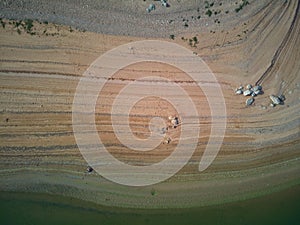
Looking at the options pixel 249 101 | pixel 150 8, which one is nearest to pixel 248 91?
pixel 249 101

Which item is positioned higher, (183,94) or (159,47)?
(159,47)

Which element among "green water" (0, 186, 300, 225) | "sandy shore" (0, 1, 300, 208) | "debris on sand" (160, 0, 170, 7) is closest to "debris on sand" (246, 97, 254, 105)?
"sandy shore" (0, 1, 300, 208)

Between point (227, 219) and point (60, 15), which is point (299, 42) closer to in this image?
point (227, 219)

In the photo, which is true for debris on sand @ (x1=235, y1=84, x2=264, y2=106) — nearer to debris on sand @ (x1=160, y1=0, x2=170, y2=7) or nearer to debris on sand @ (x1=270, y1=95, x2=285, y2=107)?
debris on sand @ (x1=270, y1=95, x2=285, y2=107)

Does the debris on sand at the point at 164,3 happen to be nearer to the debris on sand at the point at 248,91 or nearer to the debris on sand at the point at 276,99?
the debris on sand at the point at 248,91

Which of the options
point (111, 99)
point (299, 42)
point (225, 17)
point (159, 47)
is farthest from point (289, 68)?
point (111, 99)

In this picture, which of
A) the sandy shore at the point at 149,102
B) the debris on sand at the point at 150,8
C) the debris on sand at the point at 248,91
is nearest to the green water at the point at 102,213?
the sandy shore at the point at 149,102
